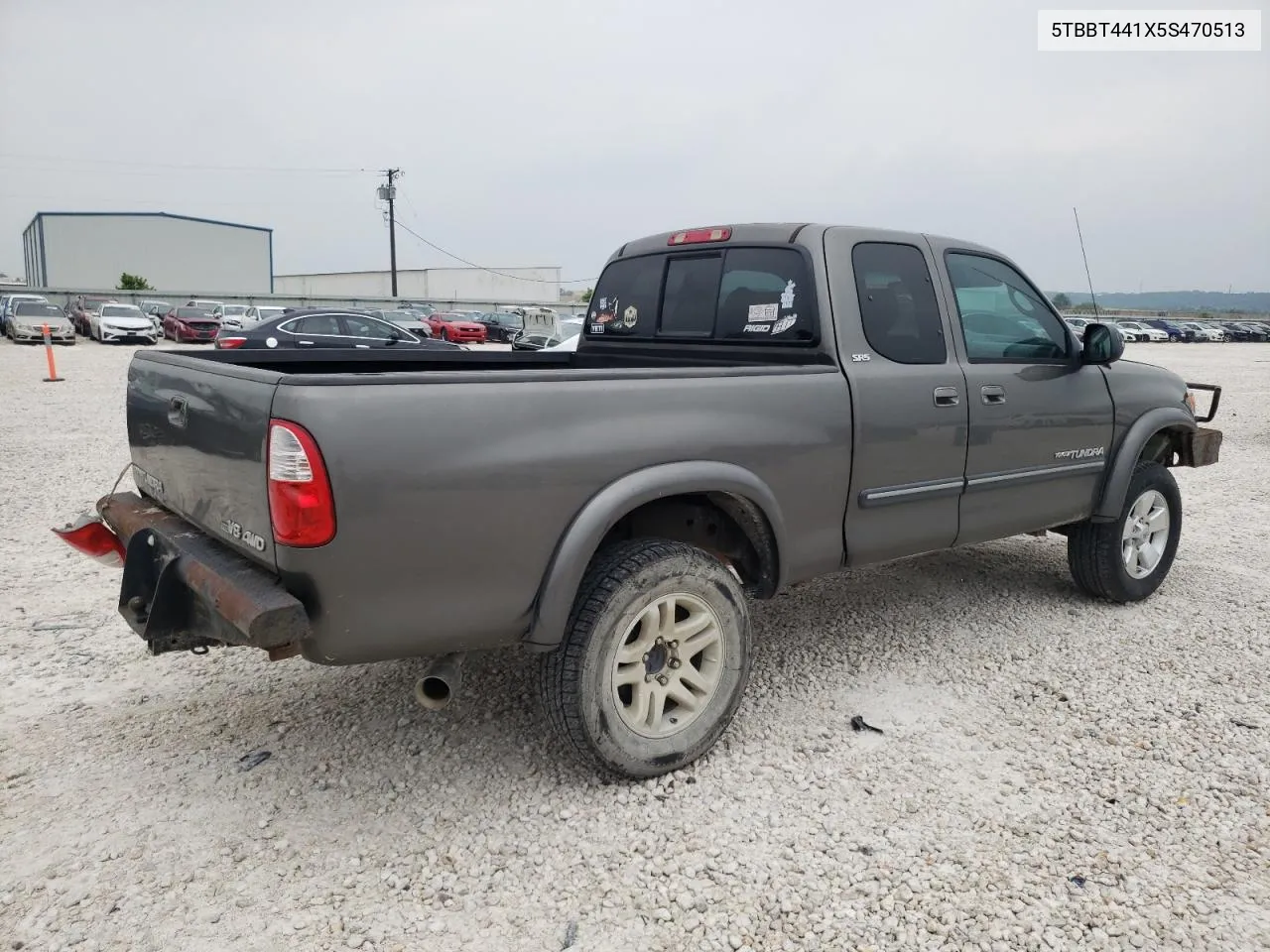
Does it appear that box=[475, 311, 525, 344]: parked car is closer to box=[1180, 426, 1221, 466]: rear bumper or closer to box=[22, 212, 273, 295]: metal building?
box=[1180, 426, 1221, 466]: rear bumper

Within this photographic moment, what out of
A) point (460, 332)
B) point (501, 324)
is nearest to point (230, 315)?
point (460, 332)

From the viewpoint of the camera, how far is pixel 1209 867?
268cm

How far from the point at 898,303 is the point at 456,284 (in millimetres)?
76803

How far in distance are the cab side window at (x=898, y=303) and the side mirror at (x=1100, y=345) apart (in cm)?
96

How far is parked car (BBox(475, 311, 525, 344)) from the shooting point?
35.1 m

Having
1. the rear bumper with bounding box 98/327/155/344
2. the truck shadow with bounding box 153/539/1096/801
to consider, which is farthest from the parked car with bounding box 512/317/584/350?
the rear bumper with bounding box 98/327/155/344

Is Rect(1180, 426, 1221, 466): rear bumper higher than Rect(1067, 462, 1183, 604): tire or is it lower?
higher

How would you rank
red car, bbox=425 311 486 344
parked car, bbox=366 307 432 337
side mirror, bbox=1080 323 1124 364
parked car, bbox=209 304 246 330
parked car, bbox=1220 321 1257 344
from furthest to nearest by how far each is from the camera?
parked car, bbox=1220 321 1257 344 < parked car, bbox=209 304 246 330 < red car, bbox=425 311 486 344 < parked car, bbox=366 307 432 337 < side mirror, bbox=1080 323 1124 364

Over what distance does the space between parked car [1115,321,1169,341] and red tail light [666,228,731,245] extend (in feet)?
183

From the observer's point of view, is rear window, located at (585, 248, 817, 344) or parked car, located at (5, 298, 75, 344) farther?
parked car, located at (5, 298, 75, 344)

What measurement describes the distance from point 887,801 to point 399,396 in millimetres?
2067

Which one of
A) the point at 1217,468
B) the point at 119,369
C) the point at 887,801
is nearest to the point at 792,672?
the point at 887,801

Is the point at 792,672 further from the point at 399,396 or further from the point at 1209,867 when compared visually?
the point at 399,396

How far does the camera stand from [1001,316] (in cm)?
428
